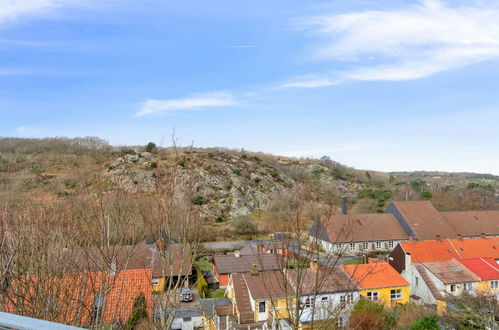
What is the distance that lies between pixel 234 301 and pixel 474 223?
98.3 feet

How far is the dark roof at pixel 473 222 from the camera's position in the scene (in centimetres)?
3478

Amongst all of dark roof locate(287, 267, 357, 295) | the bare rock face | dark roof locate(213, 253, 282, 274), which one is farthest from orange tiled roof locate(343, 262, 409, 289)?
the bare rock face

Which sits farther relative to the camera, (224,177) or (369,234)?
(224,177)

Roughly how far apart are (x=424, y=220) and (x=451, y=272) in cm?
1626

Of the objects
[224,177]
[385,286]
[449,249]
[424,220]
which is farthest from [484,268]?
[224,177]

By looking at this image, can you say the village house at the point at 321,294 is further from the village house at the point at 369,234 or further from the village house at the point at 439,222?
the village house at the point at 439,222

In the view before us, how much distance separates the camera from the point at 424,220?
114 feet

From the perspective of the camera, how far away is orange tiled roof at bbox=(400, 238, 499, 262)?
74.9 feet

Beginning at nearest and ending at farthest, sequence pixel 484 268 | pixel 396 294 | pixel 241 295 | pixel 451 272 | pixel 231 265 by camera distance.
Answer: pixel 241 295 → pixel 396 294 → pixel 451 272 → pixel 484 268 → pixel 231 265

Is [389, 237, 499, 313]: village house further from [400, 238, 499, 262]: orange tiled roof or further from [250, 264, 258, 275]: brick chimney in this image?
[250, 264, 258, 275]: brick chimney

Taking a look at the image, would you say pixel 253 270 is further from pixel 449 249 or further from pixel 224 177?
pixel 224 177

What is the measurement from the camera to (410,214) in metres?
35.4

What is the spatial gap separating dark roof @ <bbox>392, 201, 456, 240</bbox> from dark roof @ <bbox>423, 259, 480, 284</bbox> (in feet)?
42.6

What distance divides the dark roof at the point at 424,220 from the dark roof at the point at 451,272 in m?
13.0
